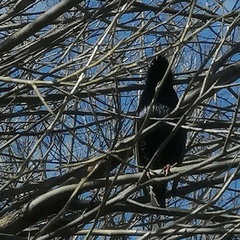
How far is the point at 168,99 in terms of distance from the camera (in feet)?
15.0

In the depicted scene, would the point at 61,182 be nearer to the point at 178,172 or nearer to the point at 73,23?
the point at 178,172

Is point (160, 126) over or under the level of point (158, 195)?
over

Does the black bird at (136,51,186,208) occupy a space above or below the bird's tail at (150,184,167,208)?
above

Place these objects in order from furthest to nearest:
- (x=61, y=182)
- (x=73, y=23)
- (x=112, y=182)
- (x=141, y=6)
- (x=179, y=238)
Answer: (x=141, y=6) → (x=73, y=23) → (x=61, y=182) → (x=179, y=238) → (x=112, y=182)

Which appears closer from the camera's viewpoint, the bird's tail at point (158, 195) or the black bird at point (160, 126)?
the bird's tail at point (158, 195)

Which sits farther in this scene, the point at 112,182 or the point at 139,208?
the point at 139,208

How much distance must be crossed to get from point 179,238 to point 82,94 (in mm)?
1150

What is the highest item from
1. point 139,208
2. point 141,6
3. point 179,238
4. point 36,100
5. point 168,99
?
point 141,6

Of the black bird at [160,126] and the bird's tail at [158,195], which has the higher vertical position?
the black bird at [160,126]

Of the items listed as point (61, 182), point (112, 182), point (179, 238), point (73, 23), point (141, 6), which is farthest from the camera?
point (141, 6)

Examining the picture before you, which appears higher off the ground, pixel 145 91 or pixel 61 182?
pixel 145 91

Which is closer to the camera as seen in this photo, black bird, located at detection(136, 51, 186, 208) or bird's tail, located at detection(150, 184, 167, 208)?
bird's tail, located at detection(150, 184, 167, 208)

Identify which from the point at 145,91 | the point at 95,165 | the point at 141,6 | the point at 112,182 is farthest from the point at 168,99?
the point at 112,182

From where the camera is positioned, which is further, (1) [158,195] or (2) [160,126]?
(2) [160,126]
